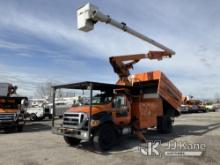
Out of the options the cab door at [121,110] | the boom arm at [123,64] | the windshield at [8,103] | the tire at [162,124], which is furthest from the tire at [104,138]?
the windshield at [8,103]

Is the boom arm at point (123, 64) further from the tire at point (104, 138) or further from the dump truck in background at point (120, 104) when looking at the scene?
the tire at point (104, 138)

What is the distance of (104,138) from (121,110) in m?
1.58

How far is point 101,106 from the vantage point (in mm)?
10133

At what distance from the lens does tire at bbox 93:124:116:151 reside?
372 inches

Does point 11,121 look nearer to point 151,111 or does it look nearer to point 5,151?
point 5,151

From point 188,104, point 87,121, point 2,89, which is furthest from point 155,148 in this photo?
point 188,104

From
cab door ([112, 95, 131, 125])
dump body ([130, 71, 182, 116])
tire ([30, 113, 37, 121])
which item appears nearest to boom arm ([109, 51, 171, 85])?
dump body ([130, 71, 182, 116])

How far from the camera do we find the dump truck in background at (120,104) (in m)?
9.45

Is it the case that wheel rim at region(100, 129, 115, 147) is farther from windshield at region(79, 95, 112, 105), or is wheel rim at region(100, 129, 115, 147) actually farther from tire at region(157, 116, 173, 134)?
tire at region(157, 116, 173, 134)

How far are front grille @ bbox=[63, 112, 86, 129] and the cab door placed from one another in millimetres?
1416

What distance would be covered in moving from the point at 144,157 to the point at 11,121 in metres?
10.4

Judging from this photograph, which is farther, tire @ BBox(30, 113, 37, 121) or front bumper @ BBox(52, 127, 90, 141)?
tire @ BBox(30, 113, 37, 121)

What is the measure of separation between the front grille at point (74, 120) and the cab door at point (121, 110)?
55.7 inches

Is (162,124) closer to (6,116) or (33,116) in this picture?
(6,116)
